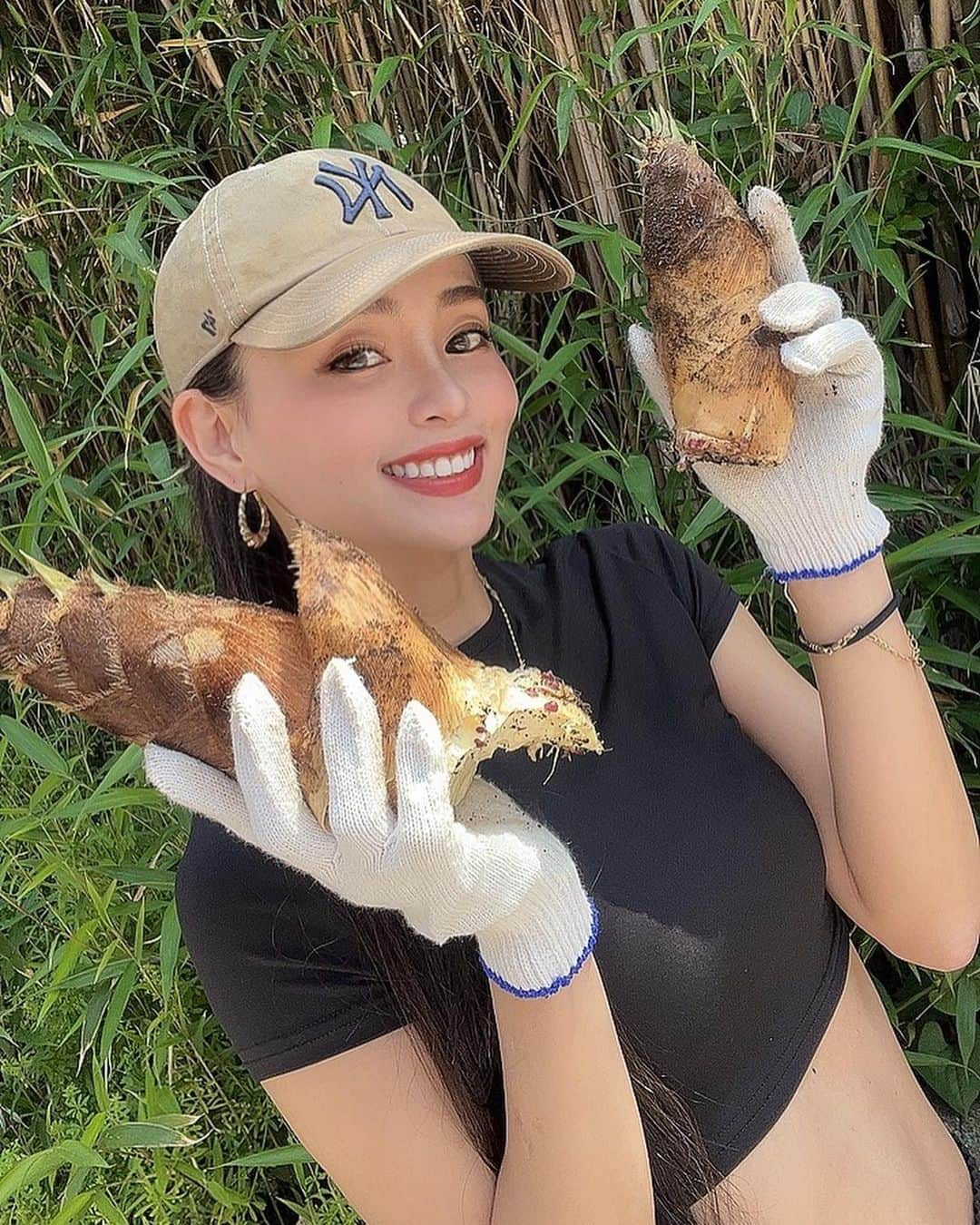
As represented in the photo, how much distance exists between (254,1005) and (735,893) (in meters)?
0.45

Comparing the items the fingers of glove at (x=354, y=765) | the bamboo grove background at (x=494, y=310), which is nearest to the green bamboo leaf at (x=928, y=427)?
the bamboo grove background at (x=494, y=310)

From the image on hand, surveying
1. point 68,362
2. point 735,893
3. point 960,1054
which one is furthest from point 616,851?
point 68,362

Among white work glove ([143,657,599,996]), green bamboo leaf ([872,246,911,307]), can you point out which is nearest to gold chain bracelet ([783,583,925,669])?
white work glove ([143,657,599,996])

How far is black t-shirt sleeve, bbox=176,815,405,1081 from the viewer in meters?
0.92

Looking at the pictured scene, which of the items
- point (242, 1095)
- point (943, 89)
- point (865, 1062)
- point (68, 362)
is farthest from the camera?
point (68, 362)

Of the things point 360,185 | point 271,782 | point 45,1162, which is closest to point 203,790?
point 271,782

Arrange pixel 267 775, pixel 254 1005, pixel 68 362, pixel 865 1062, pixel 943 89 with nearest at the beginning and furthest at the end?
pixel 267 775, pixel 254 1005, pixel 865 1062, pixel 943 89, pixel 68 362

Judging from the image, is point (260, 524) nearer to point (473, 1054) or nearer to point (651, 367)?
point (651, 367)

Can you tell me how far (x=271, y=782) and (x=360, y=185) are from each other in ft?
1.94

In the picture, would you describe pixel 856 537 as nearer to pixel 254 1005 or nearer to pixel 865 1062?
pixel 865 1062

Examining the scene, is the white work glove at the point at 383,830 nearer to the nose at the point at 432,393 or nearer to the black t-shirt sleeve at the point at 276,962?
the black t-shirt sleeve at the point at 276,962

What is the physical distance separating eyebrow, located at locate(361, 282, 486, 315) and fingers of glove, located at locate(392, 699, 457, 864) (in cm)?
40

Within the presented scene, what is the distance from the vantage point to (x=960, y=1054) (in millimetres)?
1347

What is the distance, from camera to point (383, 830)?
2.32ft
